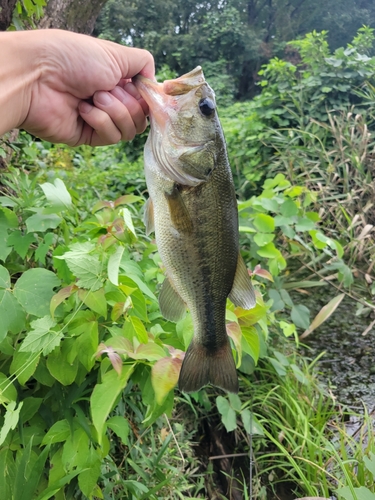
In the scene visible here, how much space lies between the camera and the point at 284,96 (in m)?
5.21

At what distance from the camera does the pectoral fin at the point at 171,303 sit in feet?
3.80

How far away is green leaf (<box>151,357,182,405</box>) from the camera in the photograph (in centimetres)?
86

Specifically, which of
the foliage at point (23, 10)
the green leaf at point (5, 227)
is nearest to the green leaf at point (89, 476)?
the green leaf at point (5, 227)

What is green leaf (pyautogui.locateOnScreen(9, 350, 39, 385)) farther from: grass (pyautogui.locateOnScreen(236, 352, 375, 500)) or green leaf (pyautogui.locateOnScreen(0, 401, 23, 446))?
grass (pyautogui.locateOnScreen(236, 352, 375, 500))

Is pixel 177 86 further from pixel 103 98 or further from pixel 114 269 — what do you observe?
pixel 114 269

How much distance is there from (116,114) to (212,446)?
1.79 metres

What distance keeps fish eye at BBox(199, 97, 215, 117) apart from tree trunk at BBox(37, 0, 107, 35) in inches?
85.0

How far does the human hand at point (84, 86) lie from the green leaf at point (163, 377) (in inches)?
30.6

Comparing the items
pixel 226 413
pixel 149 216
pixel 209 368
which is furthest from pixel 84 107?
pixel 226 413

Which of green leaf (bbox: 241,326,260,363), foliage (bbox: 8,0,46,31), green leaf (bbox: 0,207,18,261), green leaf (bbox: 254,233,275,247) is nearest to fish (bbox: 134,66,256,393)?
green leaf (bbox: 241,326,260,363)

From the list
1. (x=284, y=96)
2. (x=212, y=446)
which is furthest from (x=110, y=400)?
(x=284, y=96)

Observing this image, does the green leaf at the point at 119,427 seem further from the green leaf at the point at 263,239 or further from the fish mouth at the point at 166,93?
the green leaf at the point at 263,239

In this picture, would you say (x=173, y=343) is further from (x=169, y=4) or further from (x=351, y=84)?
(x=169, y=4)

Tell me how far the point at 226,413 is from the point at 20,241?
1.22m
